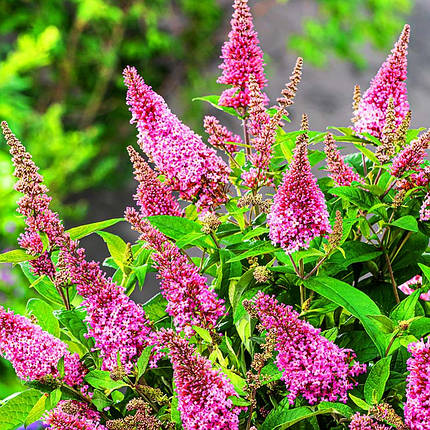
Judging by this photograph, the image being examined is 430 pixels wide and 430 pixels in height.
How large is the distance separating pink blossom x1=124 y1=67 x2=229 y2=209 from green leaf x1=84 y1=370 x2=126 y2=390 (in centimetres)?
18

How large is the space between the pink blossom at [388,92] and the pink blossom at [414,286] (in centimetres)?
15

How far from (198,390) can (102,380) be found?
11cm

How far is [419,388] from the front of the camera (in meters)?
0.42

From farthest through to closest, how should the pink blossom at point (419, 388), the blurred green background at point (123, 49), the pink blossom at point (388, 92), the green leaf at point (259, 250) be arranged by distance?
the blurred green background at point (123, 49)
the pink blossom at point (388, 92)
the green leaf at point (259, 250)
the pink blossom at point (419, 388)

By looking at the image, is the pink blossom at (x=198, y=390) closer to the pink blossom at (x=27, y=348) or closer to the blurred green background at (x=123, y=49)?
the pink blossom at (x=27, y=348)

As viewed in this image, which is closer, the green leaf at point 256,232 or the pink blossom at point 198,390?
the pink blossom at point 198,390

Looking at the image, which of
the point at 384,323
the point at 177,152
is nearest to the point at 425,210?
the point at 384,323

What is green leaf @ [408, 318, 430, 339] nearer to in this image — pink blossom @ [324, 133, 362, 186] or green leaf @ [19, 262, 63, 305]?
pink blossom @ [324, 133, 362, 186]

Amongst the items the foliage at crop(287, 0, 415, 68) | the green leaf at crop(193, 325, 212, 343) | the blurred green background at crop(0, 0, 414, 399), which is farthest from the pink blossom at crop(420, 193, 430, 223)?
the foliage at crop(287, 0, 415, 68)

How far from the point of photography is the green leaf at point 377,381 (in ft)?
1.55

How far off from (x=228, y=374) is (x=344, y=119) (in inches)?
122

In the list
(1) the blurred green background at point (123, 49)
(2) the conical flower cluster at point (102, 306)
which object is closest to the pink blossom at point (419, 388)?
(2) the conical flower cluster at point (102, 306)

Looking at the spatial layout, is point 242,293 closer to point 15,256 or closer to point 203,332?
point 203,332

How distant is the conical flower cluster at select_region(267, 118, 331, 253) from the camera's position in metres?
0.47
